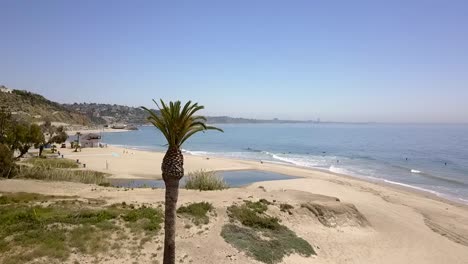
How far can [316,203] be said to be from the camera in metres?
23.5

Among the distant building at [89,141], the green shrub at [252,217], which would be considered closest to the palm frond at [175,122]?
the green shrub at [252,217]

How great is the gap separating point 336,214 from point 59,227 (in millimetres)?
15781

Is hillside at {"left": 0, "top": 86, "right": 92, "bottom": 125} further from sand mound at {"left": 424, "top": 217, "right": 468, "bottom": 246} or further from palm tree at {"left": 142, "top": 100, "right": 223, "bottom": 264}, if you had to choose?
palm tree at {"left": 142, "top": 100, "right": 223, "bottom": 264}

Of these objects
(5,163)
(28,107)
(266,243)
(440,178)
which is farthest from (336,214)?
(28,107)

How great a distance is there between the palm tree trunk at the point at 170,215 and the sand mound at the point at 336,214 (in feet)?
40.9

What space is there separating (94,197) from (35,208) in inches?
181

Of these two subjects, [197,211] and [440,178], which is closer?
[197,211]

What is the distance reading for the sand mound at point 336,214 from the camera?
73.2 feet

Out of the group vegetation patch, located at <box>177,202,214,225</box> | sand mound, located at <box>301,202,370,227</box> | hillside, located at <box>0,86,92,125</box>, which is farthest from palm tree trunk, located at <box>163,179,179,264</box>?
hillside, located at <box>0,86,92,125</box>

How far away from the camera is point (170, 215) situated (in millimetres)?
11945

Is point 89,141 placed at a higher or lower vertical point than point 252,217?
higher

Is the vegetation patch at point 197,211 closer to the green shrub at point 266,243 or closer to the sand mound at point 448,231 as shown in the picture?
the green shrub at point 266,243

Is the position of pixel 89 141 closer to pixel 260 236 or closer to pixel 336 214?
pixel 336 214

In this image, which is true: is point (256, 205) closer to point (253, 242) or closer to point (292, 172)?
point (253, 242)
